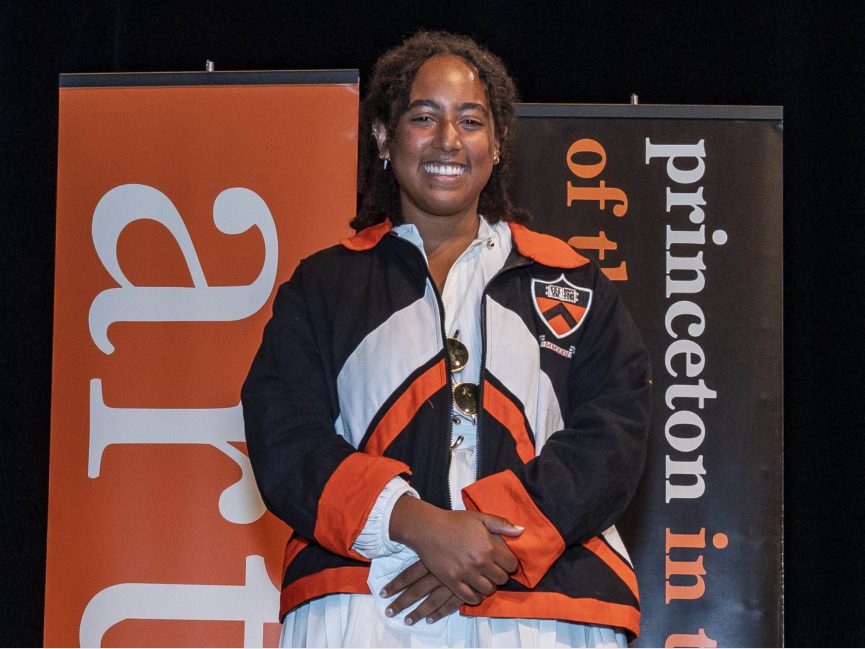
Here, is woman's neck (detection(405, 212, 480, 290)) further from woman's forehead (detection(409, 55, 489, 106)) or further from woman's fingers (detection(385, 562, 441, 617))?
woman's fingers (detection(385, 562, 441, 617))

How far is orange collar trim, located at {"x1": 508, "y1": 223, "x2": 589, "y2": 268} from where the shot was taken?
1.71 meters

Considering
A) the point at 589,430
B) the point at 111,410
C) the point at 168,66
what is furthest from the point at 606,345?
the point at 168,66

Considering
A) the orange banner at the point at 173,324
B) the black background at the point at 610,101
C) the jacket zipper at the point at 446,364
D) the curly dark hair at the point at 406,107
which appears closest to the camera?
the jacket zipper at the point at 446,364

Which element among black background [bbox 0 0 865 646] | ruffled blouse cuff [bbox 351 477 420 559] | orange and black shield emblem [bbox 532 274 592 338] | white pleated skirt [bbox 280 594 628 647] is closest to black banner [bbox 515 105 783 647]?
black background [bbox 0 0 865 646]

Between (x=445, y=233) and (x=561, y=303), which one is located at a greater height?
(x=445, y=233)

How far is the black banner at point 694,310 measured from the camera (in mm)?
2605

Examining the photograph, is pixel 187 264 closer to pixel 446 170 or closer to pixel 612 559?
pixel 446 170

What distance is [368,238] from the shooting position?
5.83 feet

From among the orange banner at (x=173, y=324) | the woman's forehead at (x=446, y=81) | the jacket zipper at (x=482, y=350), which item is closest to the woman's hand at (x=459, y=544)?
the jacket zipper at (x=482, y=350)

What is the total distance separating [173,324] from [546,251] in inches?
45.5

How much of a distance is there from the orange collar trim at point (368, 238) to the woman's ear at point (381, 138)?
134 mm

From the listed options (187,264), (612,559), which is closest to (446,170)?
(612,559)

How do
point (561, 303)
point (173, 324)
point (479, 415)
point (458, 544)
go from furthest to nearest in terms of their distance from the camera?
point (173, 324)
point (561, 303)
point (479, 415)
point (458, 544)

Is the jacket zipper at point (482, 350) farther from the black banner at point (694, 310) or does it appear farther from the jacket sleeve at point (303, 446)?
the black banner at point (694, 310)
